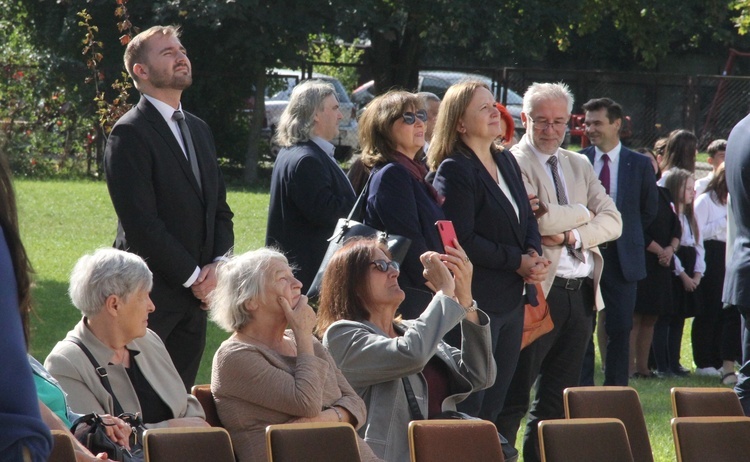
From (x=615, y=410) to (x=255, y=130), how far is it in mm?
16086

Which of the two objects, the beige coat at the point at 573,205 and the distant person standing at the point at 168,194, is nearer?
the distant person standing at the point at 168,194

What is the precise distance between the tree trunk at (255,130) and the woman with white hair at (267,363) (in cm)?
1592

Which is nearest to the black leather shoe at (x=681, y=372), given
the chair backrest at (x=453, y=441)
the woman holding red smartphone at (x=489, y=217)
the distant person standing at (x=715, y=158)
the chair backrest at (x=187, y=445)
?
the distant person standing at (x=715, y=158)

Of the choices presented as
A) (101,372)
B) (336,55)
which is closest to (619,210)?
(101,372)

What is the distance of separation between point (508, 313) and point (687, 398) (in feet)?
3.01

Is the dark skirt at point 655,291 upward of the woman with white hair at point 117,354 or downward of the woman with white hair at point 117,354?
downward

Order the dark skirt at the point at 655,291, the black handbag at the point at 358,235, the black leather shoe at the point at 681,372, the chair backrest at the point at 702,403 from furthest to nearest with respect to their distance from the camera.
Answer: the black leather shoe at the point at 681,372
the dark skirt at the point at 655,291
the black handbag at the point at 358,235
the chair backrest at the point at 702,403

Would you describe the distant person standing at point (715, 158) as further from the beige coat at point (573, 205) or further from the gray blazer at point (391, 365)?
the gray blazer at point (391, 365)

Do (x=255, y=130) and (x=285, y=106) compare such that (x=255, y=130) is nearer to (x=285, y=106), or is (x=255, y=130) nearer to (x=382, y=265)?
(x=285, y=106)

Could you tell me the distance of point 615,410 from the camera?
409 cm

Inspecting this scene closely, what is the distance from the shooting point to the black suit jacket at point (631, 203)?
692cm

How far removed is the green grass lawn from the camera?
7.03 metres

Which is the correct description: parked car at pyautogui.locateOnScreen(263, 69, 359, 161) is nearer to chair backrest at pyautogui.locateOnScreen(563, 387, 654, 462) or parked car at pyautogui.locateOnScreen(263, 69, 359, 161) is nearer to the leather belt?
the leather belt

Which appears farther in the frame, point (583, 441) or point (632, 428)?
point (632, 428)
